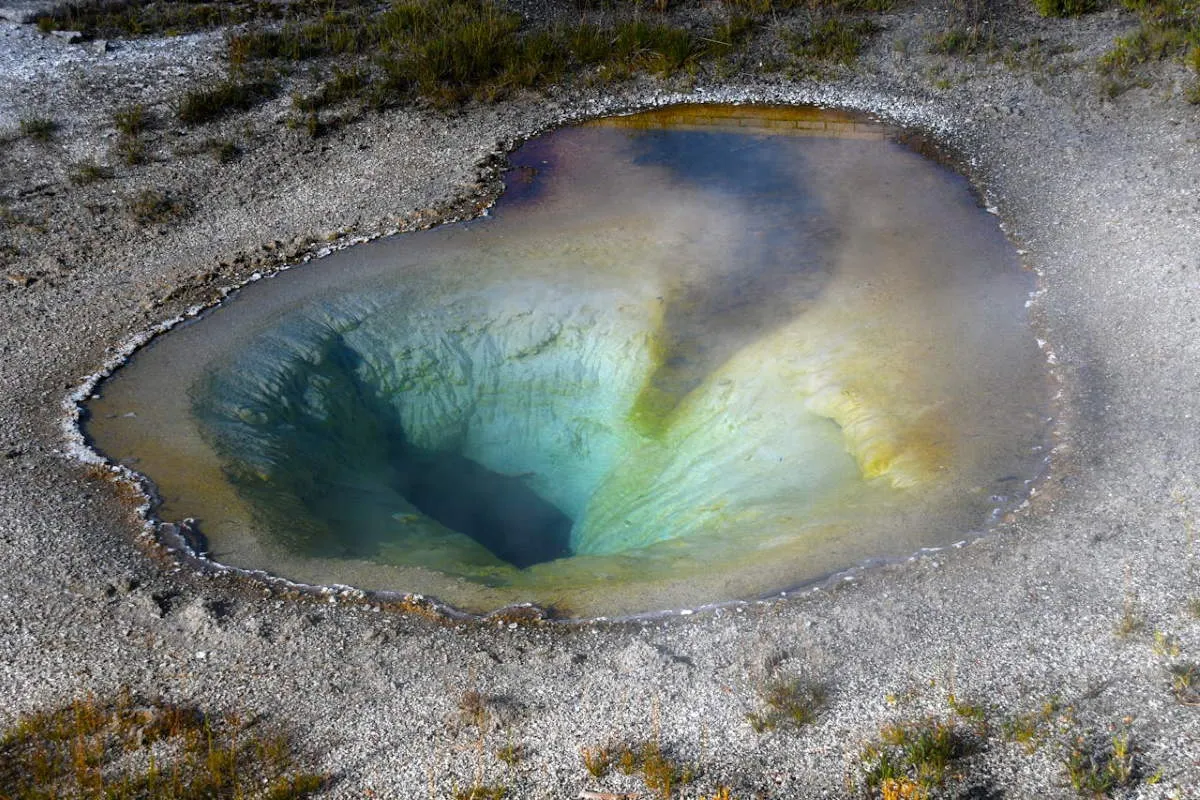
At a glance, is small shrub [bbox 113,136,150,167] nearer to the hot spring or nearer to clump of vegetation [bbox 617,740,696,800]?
the hot spring

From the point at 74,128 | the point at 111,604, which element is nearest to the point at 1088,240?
the point at 111,604

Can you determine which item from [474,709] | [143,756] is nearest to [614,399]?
[474,709]

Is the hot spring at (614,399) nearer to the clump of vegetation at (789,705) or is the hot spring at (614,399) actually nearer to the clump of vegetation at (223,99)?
the clump of vegetation at (789,705)

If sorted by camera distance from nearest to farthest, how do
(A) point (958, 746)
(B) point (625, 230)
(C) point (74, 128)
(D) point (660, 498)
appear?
1. (A) point (958, 746)
2. (D) point (660, 498)
3. (B) point (625, 230)
4. (C) point (74, 128)

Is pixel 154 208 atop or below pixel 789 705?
atop

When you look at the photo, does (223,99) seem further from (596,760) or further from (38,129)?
(596,760)

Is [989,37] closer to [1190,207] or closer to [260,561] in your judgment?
[1190,207]
